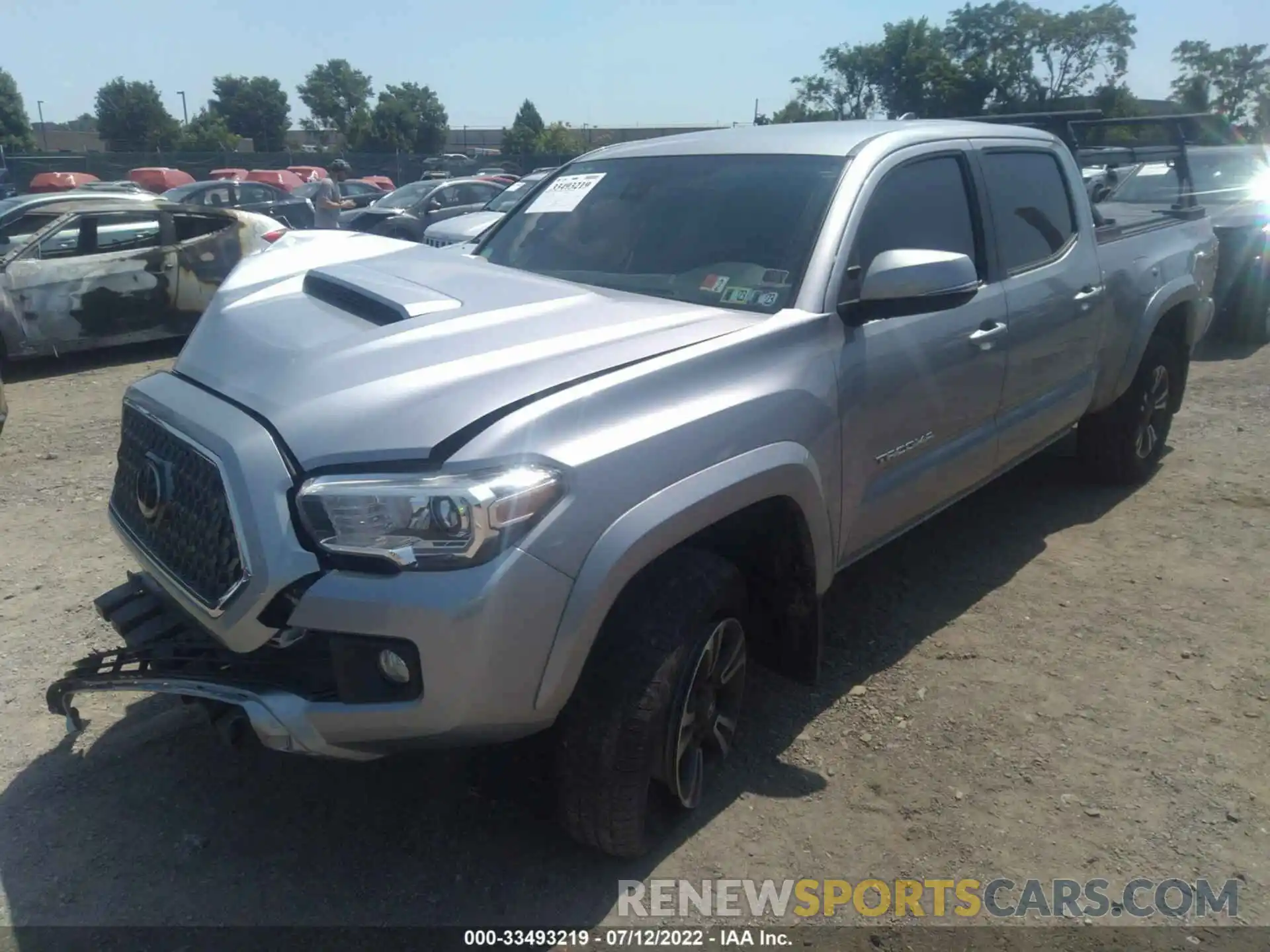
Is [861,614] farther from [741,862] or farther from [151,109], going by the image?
[151,109]

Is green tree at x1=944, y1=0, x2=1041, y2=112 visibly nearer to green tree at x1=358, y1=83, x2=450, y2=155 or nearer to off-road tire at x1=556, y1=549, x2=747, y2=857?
green tree at x1=358, y1=83, x2=450, y2=155

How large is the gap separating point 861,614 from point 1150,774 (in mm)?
1264

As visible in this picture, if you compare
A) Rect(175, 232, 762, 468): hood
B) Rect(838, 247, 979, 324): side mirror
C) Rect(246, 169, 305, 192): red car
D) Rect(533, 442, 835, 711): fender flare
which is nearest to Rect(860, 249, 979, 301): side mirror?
Rect(838, 247, 979, 324): side mirror

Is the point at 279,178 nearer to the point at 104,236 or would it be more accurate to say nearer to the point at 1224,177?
the point at 104,236

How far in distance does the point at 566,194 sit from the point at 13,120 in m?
74.5

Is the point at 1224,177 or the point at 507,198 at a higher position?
the point at 1224,177

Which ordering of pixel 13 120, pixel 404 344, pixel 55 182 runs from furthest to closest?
pixel 13 120 → pixel 55 182 → pixel 404 344

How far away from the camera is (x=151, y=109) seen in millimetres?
72750

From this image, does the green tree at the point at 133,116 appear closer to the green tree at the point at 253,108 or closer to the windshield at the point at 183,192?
the green tree at the point at 253,108

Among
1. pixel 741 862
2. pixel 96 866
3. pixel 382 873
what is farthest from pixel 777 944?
pixel 96 866

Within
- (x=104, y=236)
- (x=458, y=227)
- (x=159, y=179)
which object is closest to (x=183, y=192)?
(x=104, y=236)

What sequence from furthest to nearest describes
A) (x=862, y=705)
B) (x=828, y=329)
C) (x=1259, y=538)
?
(x=1259, y=538) < (x=862, y=705) < (x=828, y=329)

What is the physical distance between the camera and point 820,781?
306cm

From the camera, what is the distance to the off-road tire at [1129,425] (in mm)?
5312
